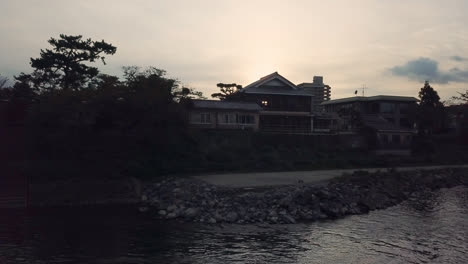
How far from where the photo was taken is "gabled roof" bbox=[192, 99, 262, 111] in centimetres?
3919

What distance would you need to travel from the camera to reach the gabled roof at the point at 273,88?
45.0 meters

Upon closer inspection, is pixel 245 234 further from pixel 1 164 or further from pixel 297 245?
pixel 1 164

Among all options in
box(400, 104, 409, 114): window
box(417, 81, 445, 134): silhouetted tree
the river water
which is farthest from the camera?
box(400, 104, 409, 114): window

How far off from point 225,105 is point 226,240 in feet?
84.6

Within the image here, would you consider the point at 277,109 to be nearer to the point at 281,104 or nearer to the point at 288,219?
the point at 281,104

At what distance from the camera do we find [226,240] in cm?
1523

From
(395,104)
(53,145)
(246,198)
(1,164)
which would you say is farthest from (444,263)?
(395,104)

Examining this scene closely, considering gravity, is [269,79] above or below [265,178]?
above

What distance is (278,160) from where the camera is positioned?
112 ft

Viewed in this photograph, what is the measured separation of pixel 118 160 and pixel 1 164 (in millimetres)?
6816

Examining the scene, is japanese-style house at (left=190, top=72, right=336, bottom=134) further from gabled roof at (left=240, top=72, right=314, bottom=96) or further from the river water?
the river water

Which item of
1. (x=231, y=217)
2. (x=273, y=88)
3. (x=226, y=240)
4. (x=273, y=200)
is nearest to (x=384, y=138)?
(x=273, y=88)

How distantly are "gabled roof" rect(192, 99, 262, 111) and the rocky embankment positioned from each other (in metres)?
13.6

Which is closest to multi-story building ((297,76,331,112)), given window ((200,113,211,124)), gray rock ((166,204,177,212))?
window ((200,113,211,124))
